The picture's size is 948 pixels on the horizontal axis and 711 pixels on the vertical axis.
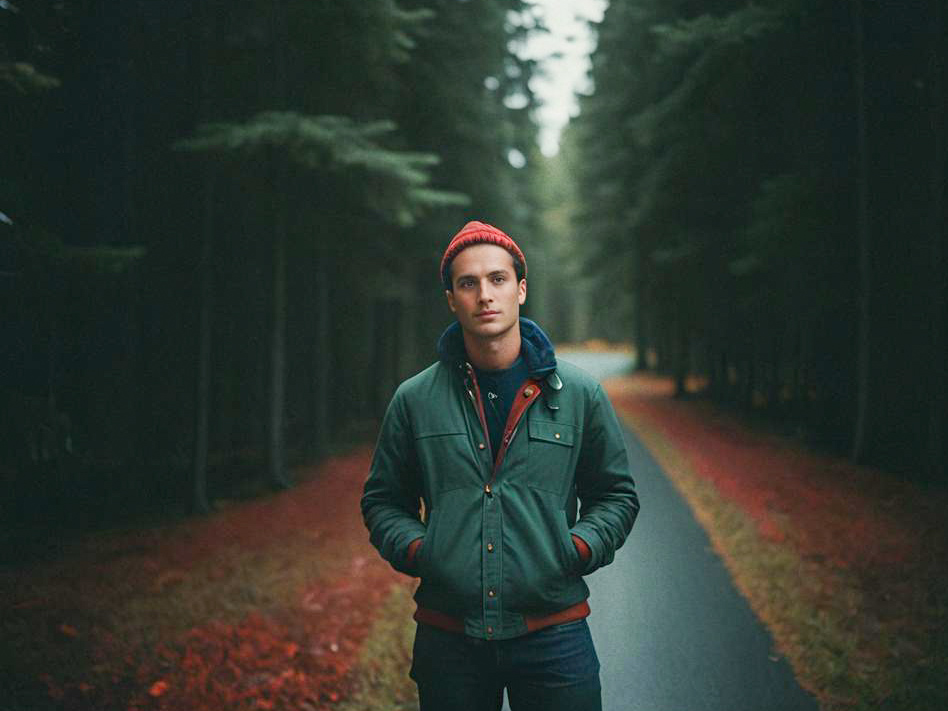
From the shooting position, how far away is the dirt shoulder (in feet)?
15.1

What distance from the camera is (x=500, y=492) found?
249 centimetres

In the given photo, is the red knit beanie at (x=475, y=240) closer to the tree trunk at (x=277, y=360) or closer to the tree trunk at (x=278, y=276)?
the tree trunk at (x=278, y=276)

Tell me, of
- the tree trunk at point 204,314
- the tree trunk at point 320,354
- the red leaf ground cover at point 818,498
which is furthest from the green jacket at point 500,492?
the tree trunk at point 320,354

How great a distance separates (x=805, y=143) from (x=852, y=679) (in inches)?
389

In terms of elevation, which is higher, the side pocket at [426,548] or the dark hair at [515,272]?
the dark hair at [515,272]

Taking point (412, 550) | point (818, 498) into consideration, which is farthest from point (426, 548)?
point (818, 498)

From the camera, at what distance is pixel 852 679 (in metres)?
4.57

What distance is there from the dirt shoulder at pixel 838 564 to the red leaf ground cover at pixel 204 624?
12.4 ft

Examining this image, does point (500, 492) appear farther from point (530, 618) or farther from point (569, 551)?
point (530, 618)

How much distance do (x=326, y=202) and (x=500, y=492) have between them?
782 cm

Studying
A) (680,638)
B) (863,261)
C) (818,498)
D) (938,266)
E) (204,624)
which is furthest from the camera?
(863,261)

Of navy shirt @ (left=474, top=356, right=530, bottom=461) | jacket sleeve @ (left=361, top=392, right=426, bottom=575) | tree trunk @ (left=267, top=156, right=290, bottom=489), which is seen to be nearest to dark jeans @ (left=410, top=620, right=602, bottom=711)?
jacket sleeve @ (left=361, top=392, right=426, bottom=575)

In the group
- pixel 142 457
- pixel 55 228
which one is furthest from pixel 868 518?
pixel 142 457

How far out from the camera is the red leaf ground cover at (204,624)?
479 cm
